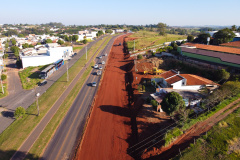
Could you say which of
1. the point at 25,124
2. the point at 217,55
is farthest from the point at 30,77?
the point at 217,55

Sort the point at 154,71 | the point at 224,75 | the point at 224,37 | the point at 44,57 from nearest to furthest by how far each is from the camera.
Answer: the point at 224,75, the point at 154,71, the point at 224,37, the point at 44,57

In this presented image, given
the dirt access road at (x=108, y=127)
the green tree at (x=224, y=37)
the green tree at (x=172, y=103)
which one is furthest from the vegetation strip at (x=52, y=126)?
the green tree at (x=224, y=37)

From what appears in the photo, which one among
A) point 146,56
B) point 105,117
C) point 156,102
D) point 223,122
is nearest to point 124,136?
point 105,117

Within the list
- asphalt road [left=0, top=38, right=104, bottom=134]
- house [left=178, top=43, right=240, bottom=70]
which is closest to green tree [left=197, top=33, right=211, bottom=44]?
house [left=178, top=43, right=240, bottom=70]

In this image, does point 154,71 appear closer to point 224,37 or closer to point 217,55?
point 217,55

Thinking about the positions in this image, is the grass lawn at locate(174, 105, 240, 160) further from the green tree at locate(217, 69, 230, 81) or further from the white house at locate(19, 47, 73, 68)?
the white house at locate(19, 47, 73, 68)

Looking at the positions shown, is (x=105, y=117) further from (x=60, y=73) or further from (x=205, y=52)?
(x=205, y=52)
